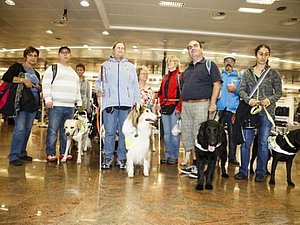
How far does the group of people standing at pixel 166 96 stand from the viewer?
3.36 metres

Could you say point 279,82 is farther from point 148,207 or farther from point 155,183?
point 148,207

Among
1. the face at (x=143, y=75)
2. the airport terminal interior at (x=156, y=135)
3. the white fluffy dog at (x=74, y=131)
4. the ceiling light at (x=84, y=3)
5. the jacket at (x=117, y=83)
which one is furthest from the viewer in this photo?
the ceiling light at (x=84, y=3)

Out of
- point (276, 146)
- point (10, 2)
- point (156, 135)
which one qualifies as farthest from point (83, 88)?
point (276, 146)

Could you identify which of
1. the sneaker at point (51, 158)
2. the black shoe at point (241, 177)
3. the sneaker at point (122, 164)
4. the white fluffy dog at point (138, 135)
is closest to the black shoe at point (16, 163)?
the sneaker at point (51, 158)

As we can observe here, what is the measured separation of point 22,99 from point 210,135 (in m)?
2.43

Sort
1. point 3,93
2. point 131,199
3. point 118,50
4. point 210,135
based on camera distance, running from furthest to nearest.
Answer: point 3,93 < point 118,50 < point 210,135 < point 131,199

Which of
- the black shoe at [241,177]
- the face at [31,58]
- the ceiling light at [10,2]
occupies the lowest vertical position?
the black shoe at [241,177]

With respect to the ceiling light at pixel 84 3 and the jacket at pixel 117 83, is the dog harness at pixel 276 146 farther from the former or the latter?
the ceiling light at pixel 84 3

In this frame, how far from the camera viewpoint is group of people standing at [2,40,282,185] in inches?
132

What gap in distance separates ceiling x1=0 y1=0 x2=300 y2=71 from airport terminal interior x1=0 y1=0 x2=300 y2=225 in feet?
0.09

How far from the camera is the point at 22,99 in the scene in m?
3.78

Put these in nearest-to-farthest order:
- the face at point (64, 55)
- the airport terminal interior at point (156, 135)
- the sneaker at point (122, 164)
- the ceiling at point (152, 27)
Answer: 1. the airport terminal interior at point (156, 135)
2. the sneaker at point (122, 164)
3. the face at point (64, 55)
4. the ceiling at point (152, 27)

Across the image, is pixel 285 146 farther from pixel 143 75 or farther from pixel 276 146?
pixel 143 75

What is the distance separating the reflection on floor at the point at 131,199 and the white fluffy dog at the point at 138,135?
21 centimetres
